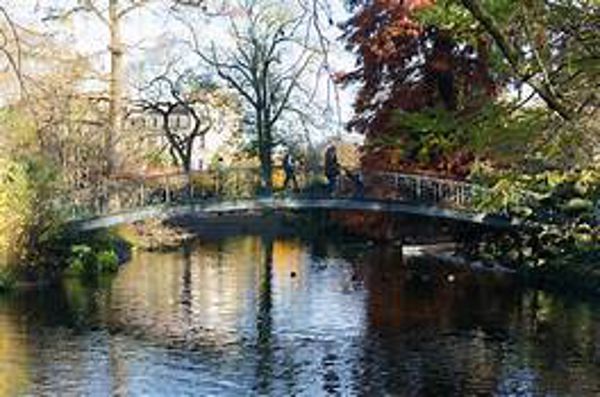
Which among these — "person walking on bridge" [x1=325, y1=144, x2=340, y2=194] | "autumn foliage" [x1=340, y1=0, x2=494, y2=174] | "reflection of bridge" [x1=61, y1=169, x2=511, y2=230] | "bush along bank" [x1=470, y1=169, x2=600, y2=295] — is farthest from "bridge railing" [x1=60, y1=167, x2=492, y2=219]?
"bush along bank" [x1=470, y1=169, x2=600, y2=295]

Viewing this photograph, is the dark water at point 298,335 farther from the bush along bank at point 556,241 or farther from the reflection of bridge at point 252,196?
the reflection of bridge at point 252,196

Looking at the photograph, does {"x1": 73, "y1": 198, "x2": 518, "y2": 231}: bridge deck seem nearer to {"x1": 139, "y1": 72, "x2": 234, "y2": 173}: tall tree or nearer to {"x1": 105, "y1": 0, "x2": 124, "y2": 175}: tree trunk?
{"x1": 105, "y1": 0, "x2": 124, "y2": 175}: tree trunk

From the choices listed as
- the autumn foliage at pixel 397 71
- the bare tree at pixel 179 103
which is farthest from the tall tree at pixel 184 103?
the autumn foliage at pixel 397 71

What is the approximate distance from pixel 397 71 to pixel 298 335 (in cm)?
1512

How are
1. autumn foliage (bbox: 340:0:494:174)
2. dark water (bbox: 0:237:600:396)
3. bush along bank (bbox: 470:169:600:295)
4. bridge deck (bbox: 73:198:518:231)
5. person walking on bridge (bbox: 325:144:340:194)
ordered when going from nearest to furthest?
dark water (bbox: 0:237:600:396)
bush along bank (bbox: 470:169:600:295)
bridge deck (bbox: 73:198:518:231)
person walking on bridge (bbox: 325:144:340:194)
autumn foliage (bbox: 340:0:494:174)

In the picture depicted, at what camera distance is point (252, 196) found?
28.5 m

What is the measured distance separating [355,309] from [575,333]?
4.33 meters

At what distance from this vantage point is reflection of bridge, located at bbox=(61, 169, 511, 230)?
2655 centimetres

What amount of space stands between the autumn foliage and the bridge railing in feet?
2.70

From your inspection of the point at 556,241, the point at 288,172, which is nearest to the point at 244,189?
the point at 288,172

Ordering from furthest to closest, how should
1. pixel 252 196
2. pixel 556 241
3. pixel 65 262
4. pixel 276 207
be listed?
1. pixel 276 207
2. pixel 252 196
3. pixel 556 241
4. pixel 65 262

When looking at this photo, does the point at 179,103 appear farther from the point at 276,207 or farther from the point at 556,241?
the point at 556,241

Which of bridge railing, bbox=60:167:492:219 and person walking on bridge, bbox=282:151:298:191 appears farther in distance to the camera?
person walking on bridge, bbox=282:151:298:191

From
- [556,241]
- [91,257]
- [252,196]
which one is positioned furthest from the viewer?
[252,196]
